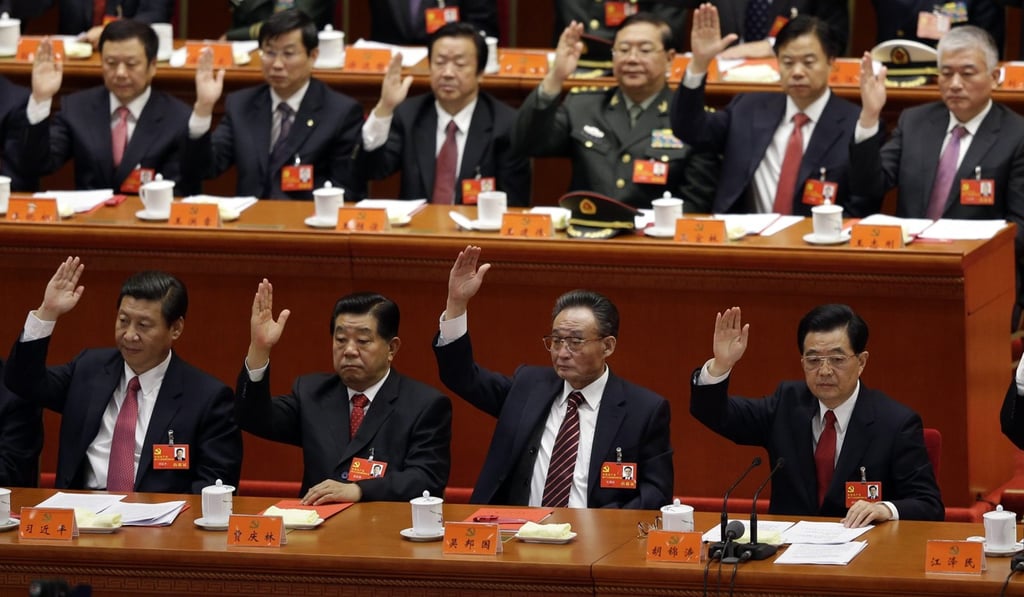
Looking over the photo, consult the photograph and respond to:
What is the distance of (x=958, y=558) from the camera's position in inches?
136

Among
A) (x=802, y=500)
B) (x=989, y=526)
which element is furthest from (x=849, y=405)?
(x=989, y=526)

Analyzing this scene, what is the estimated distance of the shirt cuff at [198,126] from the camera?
5992 mm

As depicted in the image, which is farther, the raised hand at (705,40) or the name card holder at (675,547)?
the raised hand at (705,40)

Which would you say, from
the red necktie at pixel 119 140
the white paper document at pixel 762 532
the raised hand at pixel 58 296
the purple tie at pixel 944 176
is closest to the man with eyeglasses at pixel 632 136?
the purple tie at pixel 944 176

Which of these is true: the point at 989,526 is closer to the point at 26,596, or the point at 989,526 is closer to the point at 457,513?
the point at 457,513

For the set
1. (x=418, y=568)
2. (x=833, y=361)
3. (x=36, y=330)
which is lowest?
(x=418, y=568)

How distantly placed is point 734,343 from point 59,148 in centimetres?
292

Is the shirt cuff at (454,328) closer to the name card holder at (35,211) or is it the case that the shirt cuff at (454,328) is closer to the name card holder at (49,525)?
the name card holder at (49,525)

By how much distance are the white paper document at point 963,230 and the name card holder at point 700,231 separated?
550 millimetres

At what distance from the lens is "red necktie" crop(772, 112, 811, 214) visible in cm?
583

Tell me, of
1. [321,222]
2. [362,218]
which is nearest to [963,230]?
[362,218]

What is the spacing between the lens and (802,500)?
14.4 feet

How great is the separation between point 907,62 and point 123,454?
3.03 metres

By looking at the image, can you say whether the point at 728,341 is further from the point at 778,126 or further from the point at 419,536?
the point at 778,126
